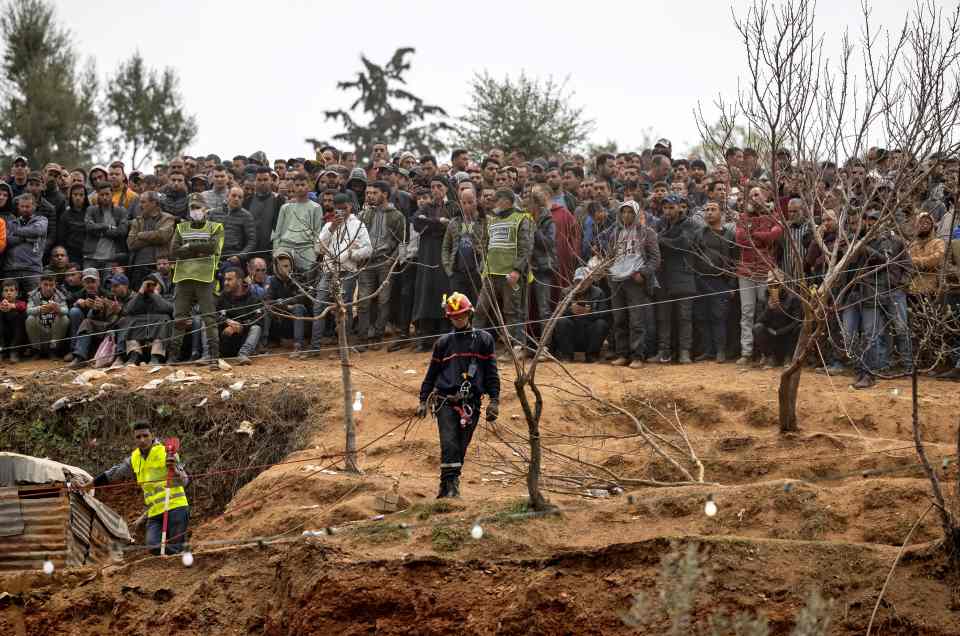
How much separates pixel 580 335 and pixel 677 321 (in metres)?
1.37

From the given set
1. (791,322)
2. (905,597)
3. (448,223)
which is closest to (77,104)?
(448,223)

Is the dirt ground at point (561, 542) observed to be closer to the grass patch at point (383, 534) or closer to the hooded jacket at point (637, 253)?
the grass patch at point (383, 534)

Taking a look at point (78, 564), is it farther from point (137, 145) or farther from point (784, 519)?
point (137, 145)

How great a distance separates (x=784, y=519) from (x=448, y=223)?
25.2 feet

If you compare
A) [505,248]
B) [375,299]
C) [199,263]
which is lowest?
[375,299]

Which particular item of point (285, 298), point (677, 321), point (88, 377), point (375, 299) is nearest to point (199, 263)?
point (285, 298)

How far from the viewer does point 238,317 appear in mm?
18188

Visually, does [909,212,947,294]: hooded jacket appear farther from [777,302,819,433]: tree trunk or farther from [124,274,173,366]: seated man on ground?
[124,274,173,366]: seated man on ground

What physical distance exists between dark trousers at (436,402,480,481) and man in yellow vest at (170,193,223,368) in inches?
255

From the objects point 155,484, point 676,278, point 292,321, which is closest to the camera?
point 155,484

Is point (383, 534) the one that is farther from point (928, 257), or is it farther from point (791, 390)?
point (928, 257)

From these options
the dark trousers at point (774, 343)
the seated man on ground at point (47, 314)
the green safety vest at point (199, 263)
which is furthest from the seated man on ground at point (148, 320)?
the dark trousers at point (774, 343)

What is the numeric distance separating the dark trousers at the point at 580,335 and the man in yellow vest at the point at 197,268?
4.86m

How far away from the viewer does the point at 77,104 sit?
123ft
